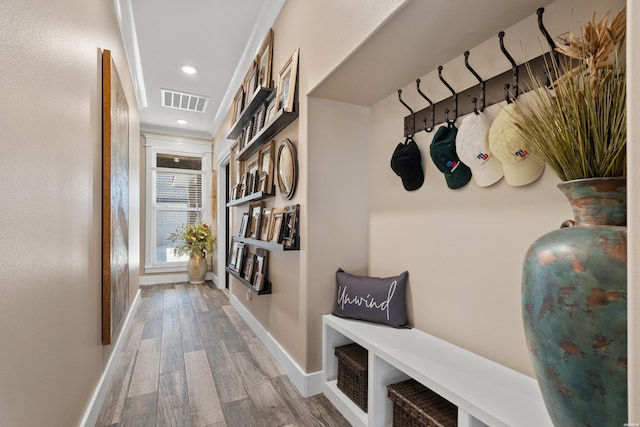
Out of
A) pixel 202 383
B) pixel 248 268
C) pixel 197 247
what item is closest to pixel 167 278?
pixel 197 247

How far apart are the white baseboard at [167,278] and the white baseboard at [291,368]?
8.36 feet

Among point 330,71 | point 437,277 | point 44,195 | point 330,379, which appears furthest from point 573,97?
point 330,379

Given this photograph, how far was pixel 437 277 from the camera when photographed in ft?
5.09

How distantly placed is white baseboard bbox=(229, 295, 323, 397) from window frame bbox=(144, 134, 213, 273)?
3085mm

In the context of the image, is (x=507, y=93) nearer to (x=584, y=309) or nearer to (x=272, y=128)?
(x=584, y=309)

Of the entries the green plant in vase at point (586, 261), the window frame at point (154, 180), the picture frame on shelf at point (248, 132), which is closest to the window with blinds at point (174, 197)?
the window frame at point (154, 180)

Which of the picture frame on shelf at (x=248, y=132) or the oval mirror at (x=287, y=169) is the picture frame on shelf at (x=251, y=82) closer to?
the picture frame on shelf at (x=248, y=132)

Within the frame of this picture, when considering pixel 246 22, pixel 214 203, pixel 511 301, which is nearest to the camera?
pixel 511 301

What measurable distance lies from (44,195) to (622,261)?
1.63 meters

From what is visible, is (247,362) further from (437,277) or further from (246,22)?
(246,22)

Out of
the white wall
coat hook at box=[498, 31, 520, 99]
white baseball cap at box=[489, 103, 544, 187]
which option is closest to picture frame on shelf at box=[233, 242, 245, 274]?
the white wall

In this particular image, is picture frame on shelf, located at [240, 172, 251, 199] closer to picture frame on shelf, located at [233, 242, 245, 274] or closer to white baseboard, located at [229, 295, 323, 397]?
picture frame on shelf, located at [233, 242, 245, 274]

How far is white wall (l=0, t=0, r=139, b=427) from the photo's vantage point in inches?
34.2

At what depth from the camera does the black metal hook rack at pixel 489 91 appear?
112 centimetres
